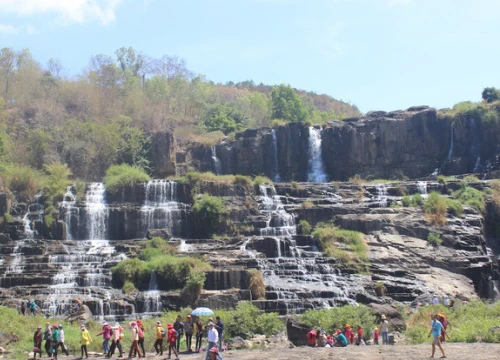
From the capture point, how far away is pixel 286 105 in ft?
298

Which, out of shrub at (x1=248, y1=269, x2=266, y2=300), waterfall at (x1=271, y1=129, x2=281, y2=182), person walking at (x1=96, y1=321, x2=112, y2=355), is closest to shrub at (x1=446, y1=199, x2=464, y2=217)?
shrub at (x1=248, y1=269, x2=266, y2=300)

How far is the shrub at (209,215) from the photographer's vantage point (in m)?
54.3

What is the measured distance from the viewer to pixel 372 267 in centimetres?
4600

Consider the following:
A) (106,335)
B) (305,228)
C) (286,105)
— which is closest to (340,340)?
(106,335)

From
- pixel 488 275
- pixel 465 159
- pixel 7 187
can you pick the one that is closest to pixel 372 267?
pixel 488 275

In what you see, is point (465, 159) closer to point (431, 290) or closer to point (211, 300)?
point (431, 290)

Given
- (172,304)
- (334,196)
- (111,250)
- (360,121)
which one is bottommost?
(172,304)

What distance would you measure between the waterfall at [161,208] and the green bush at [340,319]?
79.4 ft

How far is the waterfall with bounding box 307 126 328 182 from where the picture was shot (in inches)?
2768

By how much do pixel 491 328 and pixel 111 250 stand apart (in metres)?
29.5

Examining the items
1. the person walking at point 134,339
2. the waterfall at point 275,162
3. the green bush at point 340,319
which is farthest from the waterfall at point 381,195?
the person walking at point 134,339

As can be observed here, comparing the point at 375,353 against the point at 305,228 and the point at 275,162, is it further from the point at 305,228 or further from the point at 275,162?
the point at 275,162

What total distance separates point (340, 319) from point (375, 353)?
22.1ft

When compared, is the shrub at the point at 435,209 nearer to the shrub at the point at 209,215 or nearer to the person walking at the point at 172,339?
the shrub at the point at 209,215
